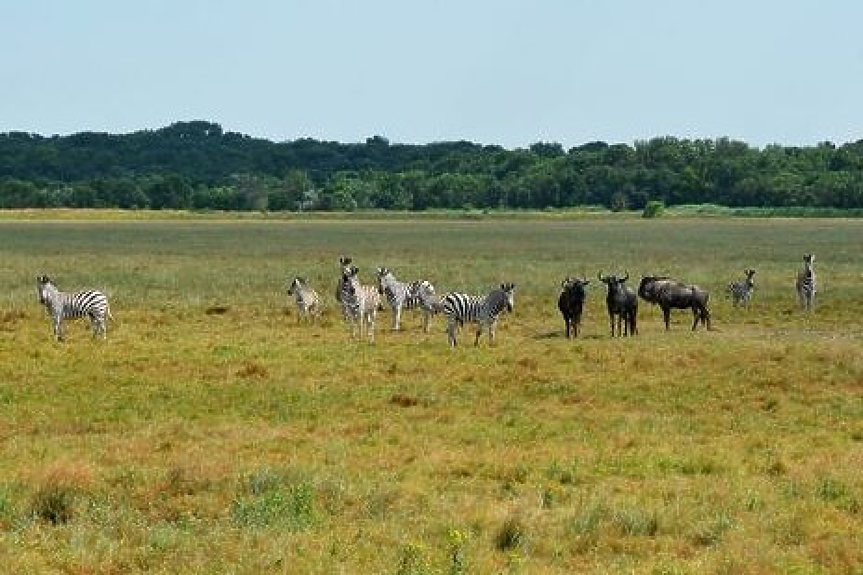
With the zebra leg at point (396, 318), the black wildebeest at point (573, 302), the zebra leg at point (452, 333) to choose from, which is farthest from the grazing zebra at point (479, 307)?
the zebra leg at point (396, 318)

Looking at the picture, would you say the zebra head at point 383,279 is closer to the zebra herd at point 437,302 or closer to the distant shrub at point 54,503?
the zebra herd at point 437,302

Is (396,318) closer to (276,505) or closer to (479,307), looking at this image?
(479,307)

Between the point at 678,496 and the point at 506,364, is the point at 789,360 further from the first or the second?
the point at 678,496

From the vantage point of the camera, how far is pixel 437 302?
30438 mm

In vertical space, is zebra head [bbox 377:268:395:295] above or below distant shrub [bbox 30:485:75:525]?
above

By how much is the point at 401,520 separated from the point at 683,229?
101 meters

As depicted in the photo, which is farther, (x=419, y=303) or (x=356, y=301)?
(x=419, y=303)

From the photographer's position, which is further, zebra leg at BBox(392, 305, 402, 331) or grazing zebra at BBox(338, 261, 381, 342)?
zebra leg at BBox(392, 305, 402, 331)

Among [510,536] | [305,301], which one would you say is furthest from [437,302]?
[510,536]

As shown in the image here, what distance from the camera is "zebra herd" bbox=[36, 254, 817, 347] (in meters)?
28.7

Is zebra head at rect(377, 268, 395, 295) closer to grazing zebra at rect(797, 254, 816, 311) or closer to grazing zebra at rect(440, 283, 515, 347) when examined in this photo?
A: grazing zebra at rect(440, 283, 515, 347)

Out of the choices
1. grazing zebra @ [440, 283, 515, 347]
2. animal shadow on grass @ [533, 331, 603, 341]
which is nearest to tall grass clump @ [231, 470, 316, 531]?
grazing zebra @ [440, 283, 515, 347]

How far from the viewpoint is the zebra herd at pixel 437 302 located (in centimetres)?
2870

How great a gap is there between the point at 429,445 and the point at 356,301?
1290 cm
